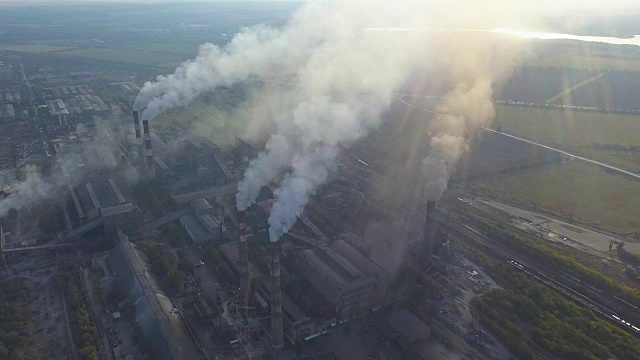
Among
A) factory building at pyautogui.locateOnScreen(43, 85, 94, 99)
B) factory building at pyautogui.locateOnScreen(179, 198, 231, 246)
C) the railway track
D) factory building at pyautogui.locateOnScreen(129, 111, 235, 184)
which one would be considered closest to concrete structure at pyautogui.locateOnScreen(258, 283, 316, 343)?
factory building at pyautogui.locateOnScreen(179, 198, 231, 246)

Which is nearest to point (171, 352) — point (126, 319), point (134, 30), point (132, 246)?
point (126, 319)

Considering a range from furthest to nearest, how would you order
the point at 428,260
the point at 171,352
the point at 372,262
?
the point at 428,260 < the point at 372,262 < the point at 171,352

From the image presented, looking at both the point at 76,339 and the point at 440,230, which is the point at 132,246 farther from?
the point at 440,230

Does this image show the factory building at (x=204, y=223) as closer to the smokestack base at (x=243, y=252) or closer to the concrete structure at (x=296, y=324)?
the smokestack base at (x=243, y=252)

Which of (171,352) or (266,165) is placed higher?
(266,165)

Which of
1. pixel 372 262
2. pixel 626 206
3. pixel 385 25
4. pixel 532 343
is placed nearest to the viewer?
pixel 532 343

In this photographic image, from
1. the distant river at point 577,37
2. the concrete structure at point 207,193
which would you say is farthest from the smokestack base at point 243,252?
the distant river at point 577,37

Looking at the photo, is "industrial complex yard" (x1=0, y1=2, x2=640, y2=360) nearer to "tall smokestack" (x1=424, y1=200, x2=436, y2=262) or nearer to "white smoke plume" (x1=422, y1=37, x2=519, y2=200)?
"tall smokestack" (x1=424, y1=200, x2=436, y2=262)

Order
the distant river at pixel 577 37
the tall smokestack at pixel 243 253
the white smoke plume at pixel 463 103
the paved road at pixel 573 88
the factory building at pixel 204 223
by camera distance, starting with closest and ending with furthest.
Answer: the tall smokestack at pixel 243 253, the factory building at pixel 204 223, the white smoke plume at pixel 463 103, the paved road at pixel 573 88, the distant river at pixel 577 37
